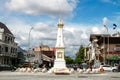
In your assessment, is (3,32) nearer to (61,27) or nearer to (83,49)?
(61,27)

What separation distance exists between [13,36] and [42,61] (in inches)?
1306

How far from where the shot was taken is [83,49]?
16825 centimetres

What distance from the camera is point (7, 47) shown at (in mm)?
90250

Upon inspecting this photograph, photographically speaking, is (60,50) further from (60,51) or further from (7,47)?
(7,47)

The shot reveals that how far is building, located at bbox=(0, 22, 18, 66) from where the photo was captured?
87.2 meters

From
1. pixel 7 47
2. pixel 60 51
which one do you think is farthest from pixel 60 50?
pixel 7 47

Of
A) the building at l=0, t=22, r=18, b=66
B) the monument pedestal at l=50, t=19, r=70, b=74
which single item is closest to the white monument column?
the monument pedestal at l=50, t=19, r=70, b=74

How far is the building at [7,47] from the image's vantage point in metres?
87.2

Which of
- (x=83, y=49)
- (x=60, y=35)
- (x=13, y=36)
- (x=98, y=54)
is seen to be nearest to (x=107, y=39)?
(x=98, y=54)

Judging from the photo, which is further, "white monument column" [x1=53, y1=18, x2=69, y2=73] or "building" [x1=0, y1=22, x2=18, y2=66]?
"building" [x1=0, y1=22, x2=18, y2=66]

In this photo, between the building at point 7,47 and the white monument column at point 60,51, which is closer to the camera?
the white monument column at point 60,51

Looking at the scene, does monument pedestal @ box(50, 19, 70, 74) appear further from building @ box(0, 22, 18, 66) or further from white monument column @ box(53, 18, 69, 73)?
building @ box(0, 22, 18, 66)

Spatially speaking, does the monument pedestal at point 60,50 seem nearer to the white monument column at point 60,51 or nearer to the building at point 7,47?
the white monument column at point 60,51

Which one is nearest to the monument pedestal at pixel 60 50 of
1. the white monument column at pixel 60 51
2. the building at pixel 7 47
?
the white monument column at pixel 60 51
